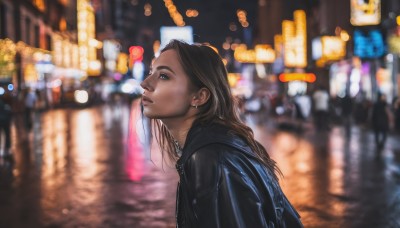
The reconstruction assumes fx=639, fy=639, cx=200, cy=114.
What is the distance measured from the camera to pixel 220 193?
2.14m

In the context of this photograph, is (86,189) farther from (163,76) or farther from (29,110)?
(29,110)

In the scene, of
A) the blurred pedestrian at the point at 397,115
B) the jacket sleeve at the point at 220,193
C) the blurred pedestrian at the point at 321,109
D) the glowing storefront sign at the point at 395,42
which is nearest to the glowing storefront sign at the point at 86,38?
→ the blurred pedestrian at the point at 321,109

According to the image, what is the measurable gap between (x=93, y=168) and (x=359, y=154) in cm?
725

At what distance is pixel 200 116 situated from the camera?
254 centimetres

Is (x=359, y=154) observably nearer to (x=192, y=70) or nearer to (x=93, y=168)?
(x=93, y=168)

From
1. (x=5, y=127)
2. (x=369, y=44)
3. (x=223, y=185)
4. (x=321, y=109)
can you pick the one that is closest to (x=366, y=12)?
(x=369, y=44)

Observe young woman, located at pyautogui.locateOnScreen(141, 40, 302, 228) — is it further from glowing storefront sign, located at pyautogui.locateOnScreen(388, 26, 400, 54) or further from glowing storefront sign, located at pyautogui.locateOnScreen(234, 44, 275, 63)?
glowing storefront sign, located at pyautogui.locateOnScreen(234, 44, 275, 63)

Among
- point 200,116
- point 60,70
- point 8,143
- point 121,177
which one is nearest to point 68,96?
point 60,70

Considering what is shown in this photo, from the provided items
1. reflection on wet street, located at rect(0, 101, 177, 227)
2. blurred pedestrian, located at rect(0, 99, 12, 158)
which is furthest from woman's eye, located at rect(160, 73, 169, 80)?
blurred pedestrian, located at rect(0, 99, 12, 158)

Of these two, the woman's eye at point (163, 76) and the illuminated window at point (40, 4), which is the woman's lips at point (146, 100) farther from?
the illuminated window at point (40, 4)

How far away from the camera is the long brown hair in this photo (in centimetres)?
250

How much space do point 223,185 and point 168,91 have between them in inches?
20.8

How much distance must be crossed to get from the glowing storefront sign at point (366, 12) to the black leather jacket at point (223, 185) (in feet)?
92.3

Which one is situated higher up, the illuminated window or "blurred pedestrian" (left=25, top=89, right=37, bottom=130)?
the illuminated window
